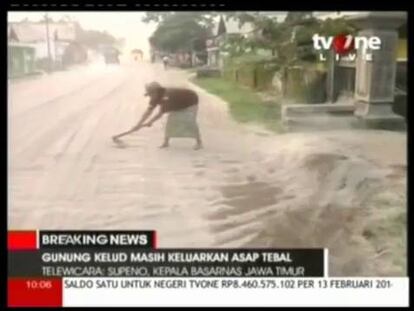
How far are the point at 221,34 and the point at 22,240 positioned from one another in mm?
929

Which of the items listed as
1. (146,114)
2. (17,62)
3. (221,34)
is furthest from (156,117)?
(17,62)

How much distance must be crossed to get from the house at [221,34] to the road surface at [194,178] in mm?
122

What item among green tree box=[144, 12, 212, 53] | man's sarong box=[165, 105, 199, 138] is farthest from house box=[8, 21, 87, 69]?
man's sarong box=[165, 105, 199, 138]

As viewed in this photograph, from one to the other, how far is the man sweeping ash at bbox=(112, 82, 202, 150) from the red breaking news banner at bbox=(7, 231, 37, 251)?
16.3 inches

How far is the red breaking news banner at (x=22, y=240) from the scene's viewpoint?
8.80 ft

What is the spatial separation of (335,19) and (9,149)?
113 cm

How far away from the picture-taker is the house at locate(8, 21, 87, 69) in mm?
2650

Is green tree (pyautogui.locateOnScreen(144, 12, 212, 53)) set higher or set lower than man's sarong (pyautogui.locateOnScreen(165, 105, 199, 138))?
higher

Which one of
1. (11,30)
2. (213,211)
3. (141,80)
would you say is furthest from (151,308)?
(11,30)

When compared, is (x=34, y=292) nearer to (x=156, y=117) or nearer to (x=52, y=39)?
(x=156, y=117)

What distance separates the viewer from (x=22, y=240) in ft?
8.82

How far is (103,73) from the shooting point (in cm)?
271

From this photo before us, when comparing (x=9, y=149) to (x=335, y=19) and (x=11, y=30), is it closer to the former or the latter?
(x=11, y=30)

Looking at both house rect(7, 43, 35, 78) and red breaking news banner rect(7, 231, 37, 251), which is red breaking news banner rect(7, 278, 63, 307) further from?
house rect(7, 43, 35, 78)
